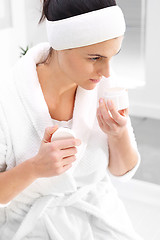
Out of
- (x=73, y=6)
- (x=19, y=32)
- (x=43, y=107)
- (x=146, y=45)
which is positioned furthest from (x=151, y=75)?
(x=73, y=6)

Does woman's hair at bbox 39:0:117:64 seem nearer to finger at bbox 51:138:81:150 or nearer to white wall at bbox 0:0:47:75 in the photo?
finger at bbox 51:138:81:150

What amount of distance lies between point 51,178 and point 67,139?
0.70 ft

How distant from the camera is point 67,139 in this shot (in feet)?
3.92

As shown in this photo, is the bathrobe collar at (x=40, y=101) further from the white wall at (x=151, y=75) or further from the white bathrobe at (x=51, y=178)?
the white wall at (x=151, y=75)

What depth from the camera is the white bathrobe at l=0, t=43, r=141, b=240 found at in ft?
4.34

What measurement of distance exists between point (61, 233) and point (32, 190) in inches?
6.4

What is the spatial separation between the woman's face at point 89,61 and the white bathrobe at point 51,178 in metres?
0.14

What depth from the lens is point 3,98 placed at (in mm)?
1310

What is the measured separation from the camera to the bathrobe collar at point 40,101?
1327 millimetres

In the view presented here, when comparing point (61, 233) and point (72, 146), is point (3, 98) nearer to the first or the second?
point (72, 146)

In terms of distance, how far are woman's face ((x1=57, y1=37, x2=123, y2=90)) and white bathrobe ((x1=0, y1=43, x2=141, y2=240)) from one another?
142 millimetres

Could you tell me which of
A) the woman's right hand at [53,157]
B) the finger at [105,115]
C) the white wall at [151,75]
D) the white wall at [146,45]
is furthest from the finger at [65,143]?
the white wall at [151,75]

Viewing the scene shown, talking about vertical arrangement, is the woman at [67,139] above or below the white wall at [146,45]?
above

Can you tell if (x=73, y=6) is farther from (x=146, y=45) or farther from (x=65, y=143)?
(x=146, y=45)
